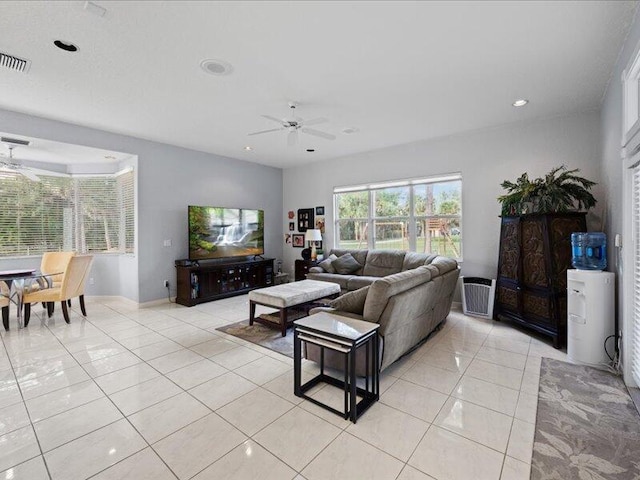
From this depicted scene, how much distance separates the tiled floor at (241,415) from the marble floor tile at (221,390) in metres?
0.01

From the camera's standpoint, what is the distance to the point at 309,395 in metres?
2.44

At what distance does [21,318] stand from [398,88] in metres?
5.89

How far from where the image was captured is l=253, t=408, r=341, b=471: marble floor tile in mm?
1793

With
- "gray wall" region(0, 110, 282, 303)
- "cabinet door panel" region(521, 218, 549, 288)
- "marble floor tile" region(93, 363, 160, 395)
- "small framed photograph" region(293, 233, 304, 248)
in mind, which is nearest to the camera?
"marble floor tile" region(93, 363, 160, 395)

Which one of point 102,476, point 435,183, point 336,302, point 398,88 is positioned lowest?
point 102,476

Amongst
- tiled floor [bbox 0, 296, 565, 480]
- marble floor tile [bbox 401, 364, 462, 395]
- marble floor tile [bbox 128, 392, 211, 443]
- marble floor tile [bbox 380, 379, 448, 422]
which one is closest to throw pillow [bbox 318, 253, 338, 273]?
tiled floor [bbox 0, 296, 565, 480]

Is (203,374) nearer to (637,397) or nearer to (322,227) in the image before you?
(637,397)

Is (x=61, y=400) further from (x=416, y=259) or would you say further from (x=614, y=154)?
(x=614, y=154)

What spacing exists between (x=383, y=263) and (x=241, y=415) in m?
3.90

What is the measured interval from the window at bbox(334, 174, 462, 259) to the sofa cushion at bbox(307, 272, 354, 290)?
3.62ft

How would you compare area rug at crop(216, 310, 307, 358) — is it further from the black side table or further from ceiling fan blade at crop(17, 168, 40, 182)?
ceiling fan blade at crop(17, 168, 40, 182)

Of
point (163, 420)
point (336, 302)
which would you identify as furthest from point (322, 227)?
point (163, 420)

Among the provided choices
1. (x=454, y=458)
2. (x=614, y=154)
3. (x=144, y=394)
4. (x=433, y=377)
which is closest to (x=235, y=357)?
(x=144, y=394)

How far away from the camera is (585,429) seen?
6.60ft
